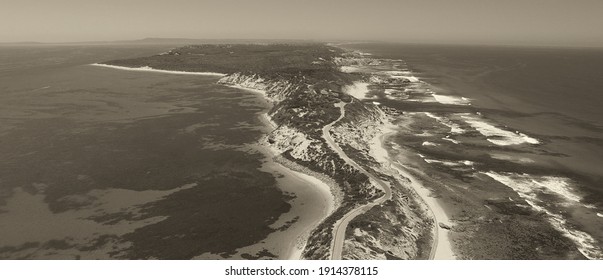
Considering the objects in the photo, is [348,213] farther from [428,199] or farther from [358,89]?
[358,89]

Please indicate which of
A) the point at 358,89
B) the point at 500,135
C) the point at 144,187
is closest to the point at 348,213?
the point at 144,187

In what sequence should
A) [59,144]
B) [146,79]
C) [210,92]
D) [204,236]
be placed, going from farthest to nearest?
[146,79] < [210,92] < [59,144] < [204,236]

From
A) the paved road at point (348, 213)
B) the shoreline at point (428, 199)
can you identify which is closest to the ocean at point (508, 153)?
the shoreline at point (428, 199)

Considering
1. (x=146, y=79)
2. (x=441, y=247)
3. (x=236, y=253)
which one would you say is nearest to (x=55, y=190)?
(x=236, y=253)

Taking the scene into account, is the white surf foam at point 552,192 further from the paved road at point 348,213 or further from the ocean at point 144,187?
the ocean at point 144,187

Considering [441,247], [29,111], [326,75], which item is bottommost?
[441,247]

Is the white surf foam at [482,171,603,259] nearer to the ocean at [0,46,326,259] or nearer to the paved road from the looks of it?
the paved road

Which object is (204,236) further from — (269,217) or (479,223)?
(479,223)
